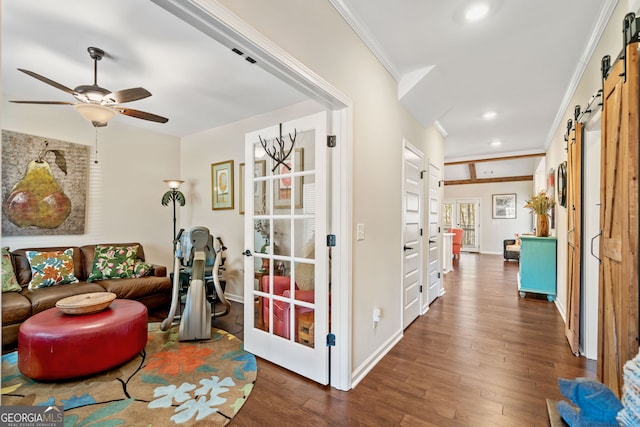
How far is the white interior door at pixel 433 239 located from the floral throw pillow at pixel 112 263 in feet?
12.3

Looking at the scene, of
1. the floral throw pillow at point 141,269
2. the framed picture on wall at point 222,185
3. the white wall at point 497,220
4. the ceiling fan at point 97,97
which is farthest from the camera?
the white wall at point 497,220

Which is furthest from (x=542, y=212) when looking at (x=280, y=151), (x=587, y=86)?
(x=280, y=151)

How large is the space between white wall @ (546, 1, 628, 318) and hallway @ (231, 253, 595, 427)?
83 cm

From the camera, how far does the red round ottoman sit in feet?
7.22

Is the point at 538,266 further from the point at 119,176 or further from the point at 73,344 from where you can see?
the point at 119,176

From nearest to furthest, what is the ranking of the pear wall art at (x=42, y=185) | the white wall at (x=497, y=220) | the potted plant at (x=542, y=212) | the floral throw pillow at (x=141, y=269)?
the pear wall art at (x=42, y=185) → the floral throw pillow at (x=141, y=269) → the potted plant at (x=542, y=212) → the white wall at (x=497, y=220)

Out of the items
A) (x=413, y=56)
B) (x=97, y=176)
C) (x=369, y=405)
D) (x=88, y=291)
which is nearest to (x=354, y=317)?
(x=369, y=405)

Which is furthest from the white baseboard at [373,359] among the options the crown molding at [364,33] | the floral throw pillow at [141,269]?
the floral throw pillow at [141,269]

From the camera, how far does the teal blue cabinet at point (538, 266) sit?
4293 millimetres

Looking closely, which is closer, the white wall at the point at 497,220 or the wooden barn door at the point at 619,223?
the wooden barn door at the point at 619,223

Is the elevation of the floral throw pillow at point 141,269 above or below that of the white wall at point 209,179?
below

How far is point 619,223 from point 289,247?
2.05 meters

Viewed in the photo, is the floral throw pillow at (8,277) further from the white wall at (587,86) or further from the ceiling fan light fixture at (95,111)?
the white wall at (587,86)

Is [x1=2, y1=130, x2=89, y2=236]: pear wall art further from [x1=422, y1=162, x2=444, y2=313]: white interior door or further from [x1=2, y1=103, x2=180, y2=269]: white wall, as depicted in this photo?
[x1=422, y1=162, x2=444, y2=313]: white interior door
